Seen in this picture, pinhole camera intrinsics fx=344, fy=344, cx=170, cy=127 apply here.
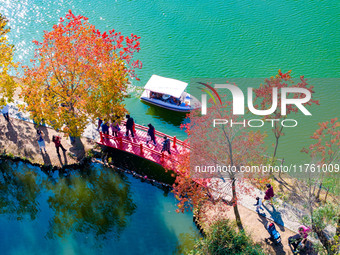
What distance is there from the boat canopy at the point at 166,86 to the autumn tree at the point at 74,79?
6.27 metres

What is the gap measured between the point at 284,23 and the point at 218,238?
2670 centimetres

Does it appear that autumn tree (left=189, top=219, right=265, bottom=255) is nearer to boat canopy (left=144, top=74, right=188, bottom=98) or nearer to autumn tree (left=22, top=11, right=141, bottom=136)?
autumn tree (left=22, top=11, right=141, bottom=136)

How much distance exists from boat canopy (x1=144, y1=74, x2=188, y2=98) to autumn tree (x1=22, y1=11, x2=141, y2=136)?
627 cm

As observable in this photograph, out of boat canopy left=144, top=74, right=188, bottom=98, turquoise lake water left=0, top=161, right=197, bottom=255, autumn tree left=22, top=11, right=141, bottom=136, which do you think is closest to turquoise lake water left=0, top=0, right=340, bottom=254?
boat canopy left=144, top=74, right=188, bottom=98

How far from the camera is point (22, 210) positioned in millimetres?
23141

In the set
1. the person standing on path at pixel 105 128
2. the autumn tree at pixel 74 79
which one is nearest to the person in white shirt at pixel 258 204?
the autumn tree at pixel 74 79

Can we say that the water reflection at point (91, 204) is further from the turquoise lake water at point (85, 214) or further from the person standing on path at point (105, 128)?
the person standing on path at point (105, 128)

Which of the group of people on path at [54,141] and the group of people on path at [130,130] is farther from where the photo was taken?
the group of people on path at [54,141]

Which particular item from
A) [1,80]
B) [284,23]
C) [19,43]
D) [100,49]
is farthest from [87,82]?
[284,23]

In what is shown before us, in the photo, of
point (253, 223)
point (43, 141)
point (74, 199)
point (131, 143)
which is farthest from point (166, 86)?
point (253, 223)

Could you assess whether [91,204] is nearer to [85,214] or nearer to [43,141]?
[85,214]

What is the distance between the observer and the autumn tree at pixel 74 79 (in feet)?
73.4

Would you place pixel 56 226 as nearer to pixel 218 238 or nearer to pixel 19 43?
pixel 218 238

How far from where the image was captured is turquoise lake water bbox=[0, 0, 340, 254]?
31.0 m
